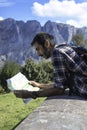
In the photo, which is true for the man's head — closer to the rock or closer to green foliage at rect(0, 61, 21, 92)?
the rock

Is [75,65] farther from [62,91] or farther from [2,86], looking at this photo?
[2,86]

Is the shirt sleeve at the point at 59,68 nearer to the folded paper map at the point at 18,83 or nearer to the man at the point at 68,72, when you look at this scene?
the man at the point at 68,72

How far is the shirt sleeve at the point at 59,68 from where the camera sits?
4629mm

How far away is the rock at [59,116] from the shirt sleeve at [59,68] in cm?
44

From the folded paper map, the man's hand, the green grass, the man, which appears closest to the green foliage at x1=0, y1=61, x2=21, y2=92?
the green grass

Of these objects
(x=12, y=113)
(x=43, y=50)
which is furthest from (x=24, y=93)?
(x=12, y=113)

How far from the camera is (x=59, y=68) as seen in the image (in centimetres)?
463

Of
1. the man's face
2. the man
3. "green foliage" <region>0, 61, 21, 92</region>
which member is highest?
the man's face

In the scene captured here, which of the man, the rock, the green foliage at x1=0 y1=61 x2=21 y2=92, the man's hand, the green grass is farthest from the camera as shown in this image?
the green foliage at x1=0 y1=61 x2=21 y2=92

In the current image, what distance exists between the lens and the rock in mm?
3106

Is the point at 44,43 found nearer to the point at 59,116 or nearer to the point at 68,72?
the point at 68,72

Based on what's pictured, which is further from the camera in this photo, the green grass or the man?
Answer: the green grass

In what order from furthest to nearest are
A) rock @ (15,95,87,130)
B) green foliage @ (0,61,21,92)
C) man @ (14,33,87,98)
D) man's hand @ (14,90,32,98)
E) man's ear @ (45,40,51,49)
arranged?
green foliage @ (0,61,21,92)
man's hand @ (14,90,32,98)
man's ear @ (45,40,51,49)
man @ (14,33,87,98)
rock @ (15,95,87,130)

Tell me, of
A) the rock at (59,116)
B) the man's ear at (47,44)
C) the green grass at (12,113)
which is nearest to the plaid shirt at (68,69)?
the man's ear at (47,44)
